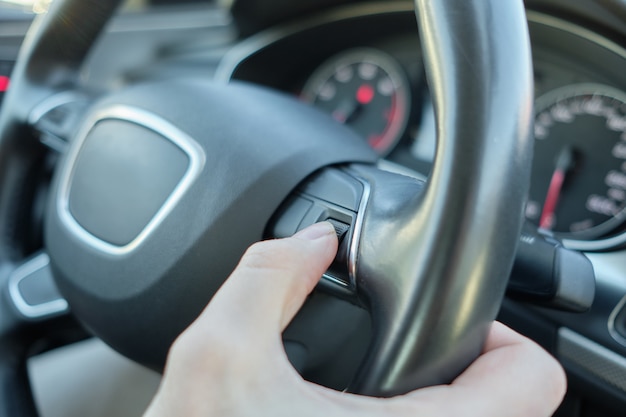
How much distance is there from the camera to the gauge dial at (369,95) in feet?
3.90

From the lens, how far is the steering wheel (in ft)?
1.10

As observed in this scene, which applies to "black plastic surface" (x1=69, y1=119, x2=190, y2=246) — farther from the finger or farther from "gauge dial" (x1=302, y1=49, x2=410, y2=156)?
"gauge dial" (x1=302, y1=49, x2=410, y2=156)

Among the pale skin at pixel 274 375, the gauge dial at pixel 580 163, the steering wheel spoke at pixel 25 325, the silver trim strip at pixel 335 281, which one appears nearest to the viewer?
the pale skin at pixel 274 375

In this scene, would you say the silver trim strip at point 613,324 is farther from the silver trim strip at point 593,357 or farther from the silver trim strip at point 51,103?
the silver trim strip at point 51,103

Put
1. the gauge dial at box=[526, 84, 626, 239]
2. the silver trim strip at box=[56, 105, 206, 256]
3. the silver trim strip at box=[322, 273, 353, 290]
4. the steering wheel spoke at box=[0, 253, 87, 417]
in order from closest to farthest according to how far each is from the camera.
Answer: the silver trim strip at box=[322, 273, 353, 290] → the silver trim strip at box=[56, 105, 206, 256] → the steering wheel spoke at box=[0, 253, 87, 417] → the gauge dial at box=[526, 84, 626, 239]

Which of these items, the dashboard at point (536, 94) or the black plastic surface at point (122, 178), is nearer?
the black plastic surface at point (122, 178)

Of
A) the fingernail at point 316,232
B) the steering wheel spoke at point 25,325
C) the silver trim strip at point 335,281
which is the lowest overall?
the steering wheel spoke at point 25,325

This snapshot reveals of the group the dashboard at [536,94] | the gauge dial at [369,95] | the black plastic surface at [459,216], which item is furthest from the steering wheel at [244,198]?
the gauge dial at [369,95]

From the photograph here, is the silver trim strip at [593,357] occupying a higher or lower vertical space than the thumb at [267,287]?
lower

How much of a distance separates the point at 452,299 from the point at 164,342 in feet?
1.06

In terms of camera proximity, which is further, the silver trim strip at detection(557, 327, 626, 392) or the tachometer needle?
the tachometer needle

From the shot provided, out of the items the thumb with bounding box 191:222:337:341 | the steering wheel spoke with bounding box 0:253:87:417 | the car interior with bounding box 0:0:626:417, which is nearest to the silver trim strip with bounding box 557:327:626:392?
the car interior with bounding box 0:0:626:417

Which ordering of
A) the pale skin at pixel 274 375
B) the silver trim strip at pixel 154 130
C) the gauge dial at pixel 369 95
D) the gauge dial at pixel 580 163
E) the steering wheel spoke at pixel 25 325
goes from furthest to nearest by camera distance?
1. the gauge dial at pixel 369 95
2. the gauge dial at pixel 580 163
3. the steering wheel spoke at pixel 25 325
4. the silver trim strip at pixel 154 130
5. the pale skin at pixel 274 375

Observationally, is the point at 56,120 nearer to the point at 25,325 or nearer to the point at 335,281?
the point at 25,325
